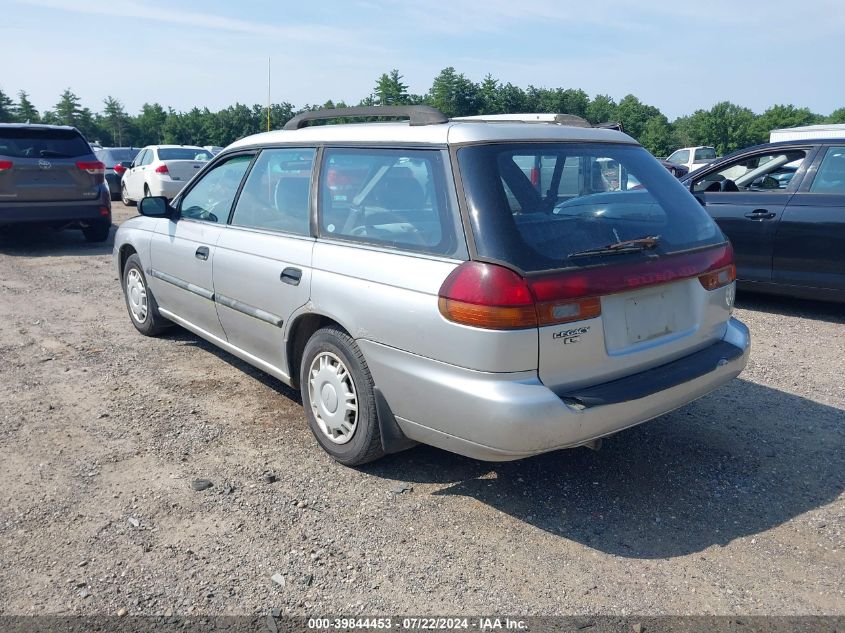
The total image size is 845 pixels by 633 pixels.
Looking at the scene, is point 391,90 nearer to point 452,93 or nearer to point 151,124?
point 452,93

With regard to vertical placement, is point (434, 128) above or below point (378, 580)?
above

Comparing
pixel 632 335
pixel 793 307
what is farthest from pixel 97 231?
pixel 632 335

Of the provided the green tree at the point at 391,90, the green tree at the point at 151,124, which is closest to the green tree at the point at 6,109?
the green tree at the point at 151,124

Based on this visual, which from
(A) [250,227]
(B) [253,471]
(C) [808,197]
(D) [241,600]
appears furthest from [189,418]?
(C) [808,197]

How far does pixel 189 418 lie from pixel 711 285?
3169 mm

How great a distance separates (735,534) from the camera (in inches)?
125

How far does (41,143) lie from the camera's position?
1066 centimetres

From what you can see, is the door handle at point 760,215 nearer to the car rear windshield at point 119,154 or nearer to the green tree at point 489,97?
the car rear windshield at point 119,154

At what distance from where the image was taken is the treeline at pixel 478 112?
5769cm

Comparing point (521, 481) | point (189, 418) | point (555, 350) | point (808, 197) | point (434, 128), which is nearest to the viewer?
point (555, 350)

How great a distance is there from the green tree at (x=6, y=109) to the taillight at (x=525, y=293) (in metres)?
88.7

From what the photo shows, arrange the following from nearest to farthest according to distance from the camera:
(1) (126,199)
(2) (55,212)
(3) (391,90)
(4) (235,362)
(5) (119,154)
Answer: (4) (235,362) < (2) (55,212) < (1) (126,199) < (5) (119,154) < (3) (391,90)

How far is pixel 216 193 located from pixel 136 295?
1.74 m

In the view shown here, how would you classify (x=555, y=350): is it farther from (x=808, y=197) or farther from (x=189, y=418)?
(x=808, y=197)
